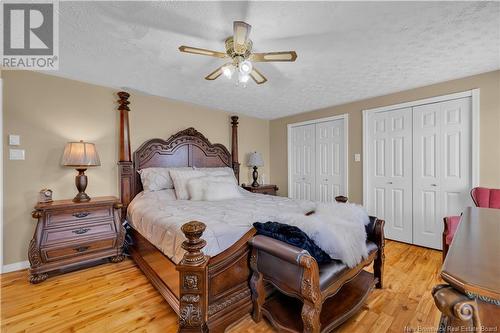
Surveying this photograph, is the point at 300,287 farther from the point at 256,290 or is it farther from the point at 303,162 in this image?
the point at 303,162

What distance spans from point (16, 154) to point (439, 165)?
510 cm

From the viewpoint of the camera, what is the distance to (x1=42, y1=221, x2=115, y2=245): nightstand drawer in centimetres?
224

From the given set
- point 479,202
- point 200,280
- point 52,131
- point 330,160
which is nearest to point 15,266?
point 52,131

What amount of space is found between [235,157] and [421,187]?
2939 millimetres

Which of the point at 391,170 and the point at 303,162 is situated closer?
the point at 391,170

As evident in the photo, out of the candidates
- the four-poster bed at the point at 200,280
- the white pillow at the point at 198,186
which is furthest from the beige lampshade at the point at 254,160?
the four-poster bed at the point at 200,280

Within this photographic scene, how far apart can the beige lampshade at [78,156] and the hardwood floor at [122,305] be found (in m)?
1.18

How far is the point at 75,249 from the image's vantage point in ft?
7.75

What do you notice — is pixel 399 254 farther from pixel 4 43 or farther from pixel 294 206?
pixel 4 43

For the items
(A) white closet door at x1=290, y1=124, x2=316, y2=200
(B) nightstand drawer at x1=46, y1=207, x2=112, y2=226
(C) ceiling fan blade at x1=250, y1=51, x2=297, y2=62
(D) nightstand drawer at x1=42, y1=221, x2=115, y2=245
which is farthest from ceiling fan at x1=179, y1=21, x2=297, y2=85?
(A) white closet door at x1=290, y1=124, x2=316, y2=200

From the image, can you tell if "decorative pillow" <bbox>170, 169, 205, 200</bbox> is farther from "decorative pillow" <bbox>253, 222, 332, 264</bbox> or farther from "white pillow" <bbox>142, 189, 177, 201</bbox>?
"decorative pillow" <bbox>253, 222, 332, 264</bbox>

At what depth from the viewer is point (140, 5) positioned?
146cm

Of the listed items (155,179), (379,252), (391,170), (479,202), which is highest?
(391,170)

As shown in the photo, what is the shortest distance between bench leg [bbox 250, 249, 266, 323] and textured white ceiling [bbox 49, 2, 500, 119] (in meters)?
1.74
